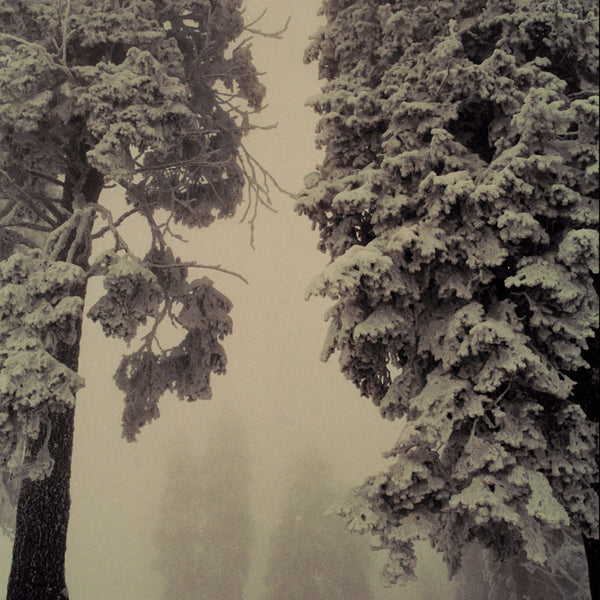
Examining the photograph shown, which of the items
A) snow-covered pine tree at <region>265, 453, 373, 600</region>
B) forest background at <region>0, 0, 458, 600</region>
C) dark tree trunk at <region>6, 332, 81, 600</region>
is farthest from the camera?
forest background at <region>0, 0, 458, 600</region>

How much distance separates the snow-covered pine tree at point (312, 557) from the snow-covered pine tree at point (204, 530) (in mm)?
2396

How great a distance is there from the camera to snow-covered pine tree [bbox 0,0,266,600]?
6484 millimetres

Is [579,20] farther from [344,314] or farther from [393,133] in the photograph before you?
[344,314]

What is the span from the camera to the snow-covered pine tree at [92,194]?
21.3 ft

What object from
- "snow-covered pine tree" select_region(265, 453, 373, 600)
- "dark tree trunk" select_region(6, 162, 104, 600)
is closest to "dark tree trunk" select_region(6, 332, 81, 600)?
"dark tree trunk" select_region(6, 162, 104, 600)

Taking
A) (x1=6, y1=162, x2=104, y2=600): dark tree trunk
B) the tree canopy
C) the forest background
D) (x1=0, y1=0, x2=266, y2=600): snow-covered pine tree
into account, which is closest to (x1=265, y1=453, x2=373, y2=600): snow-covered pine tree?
the forest background

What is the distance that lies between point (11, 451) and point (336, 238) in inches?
191

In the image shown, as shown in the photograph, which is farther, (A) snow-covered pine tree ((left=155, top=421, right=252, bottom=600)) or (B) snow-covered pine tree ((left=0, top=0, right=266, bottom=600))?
(A) snow-covered pine tree ((left=155, top=421, right=252, bottom=600))

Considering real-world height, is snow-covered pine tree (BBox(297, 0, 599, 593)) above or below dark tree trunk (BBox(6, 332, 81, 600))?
above

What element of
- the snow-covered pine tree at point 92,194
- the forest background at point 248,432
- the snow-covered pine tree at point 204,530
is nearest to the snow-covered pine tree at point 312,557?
the snow-covered pine tree at point 204,530

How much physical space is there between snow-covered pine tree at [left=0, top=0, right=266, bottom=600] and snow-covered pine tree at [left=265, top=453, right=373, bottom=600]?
64.3 ft

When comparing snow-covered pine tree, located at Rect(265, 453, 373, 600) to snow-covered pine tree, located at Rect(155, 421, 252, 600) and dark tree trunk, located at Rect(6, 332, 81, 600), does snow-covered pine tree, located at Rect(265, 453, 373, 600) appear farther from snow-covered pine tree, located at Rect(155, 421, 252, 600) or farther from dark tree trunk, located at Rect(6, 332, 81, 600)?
dark tree trunk, located at Rect(6, 332, 81, 600)

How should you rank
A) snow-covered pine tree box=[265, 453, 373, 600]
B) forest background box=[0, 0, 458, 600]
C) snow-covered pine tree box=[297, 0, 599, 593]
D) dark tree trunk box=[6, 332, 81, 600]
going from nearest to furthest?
snow-covered pine tree box=[297, 0, 599, 593]
dark tree trunk box=[6, 332, 81, 600]
snow-covered pine tree box=[265, 453, 373, 600]
forest background box=[0, 0, 458, 600]

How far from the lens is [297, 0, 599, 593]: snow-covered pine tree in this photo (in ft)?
17.0
